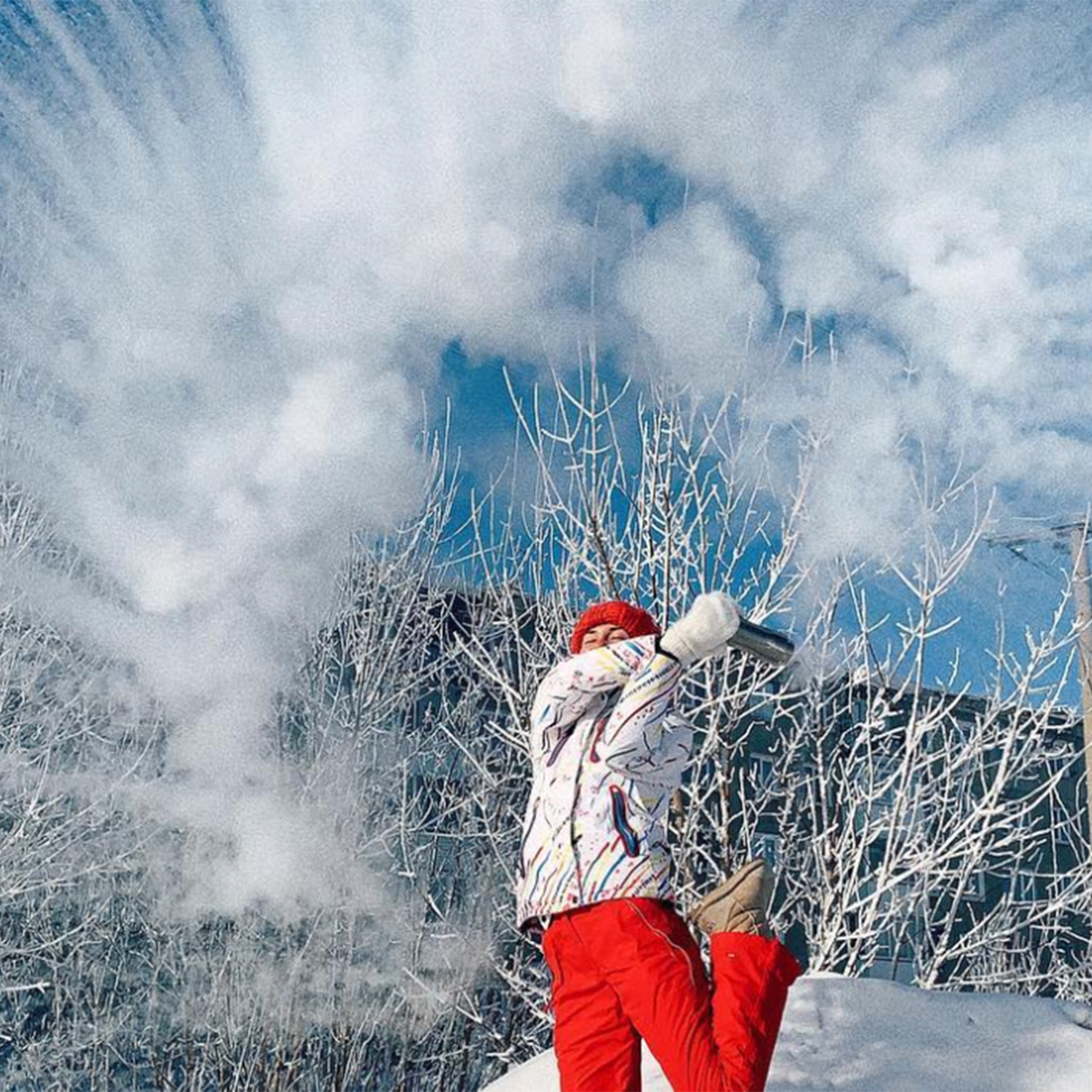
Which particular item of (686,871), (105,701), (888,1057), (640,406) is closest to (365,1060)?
(105,701)

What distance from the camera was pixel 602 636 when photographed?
248 centimetres

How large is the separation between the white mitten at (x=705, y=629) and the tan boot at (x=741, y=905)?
1.50 feet

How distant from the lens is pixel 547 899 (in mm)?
2219

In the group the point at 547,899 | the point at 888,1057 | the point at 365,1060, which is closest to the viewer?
the point at 547,899

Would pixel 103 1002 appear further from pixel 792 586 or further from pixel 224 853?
pixel 792 586

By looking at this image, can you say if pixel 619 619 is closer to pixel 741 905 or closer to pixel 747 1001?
pixel 741 905

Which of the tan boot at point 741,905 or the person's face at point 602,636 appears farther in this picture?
the person's face at point 602,636

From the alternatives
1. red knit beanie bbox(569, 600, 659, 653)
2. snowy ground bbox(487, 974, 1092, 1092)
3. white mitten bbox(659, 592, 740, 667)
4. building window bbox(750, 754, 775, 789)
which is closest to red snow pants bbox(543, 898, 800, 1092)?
snowy ground bbox(487, 974, 1092, 1092)

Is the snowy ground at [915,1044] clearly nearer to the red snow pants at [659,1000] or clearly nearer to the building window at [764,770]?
the red snow pants at [659,1000]

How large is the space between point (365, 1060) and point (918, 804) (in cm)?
533

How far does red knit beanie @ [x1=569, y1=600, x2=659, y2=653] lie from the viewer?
2479 mm

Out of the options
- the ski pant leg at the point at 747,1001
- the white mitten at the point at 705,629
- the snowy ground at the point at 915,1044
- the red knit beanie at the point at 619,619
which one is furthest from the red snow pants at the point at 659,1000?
the red knit beanie at the point at 619,619

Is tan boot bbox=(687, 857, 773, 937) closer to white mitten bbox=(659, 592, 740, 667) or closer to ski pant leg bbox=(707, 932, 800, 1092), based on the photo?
ski pant leg bbox=(707, 932, 800, 1092)

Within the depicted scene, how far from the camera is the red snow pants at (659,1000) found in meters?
1.97
